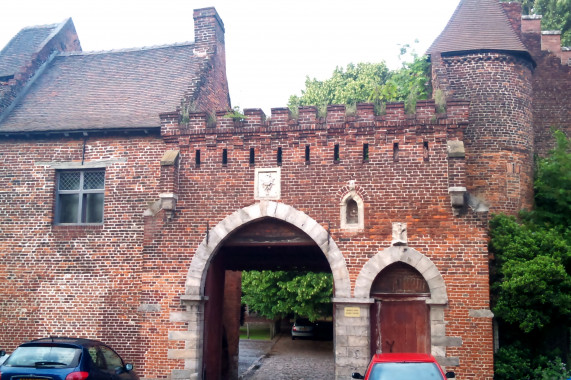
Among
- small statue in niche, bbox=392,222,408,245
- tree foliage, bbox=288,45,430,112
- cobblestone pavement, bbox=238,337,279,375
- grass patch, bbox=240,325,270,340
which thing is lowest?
grass patch, bbox=240,325,270,340

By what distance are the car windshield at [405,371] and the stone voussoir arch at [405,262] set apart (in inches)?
132

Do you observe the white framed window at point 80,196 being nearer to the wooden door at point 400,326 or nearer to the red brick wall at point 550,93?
the wooden door at point 400,326

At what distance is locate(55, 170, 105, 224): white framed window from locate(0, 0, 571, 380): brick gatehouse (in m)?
0.04

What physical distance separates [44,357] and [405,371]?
5635mm

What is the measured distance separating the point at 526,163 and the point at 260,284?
51.0ft

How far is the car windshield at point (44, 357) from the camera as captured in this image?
29.9 ft

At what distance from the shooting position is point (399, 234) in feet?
39.8

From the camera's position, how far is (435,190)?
483 inches

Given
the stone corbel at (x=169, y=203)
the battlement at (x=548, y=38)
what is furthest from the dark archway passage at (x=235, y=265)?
the battlement at (x=548, y=38)

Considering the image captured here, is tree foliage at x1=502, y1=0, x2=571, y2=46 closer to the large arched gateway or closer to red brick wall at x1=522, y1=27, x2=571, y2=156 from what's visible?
red brick wall at x1=522, y1=27, x2=571, y2=156

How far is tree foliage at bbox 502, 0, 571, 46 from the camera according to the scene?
24.1m

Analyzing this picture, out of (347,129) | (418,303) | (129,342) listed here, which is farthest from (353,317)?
(129,342)

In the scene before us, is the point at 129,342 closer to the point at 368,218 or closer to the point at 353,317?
the point at 353,317

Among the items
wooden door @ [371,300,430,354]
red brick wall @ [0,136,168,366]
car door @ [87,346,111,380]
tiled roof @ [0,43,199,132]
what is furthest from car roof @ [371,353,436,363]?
tiled roof @ [0,43,199,132]
